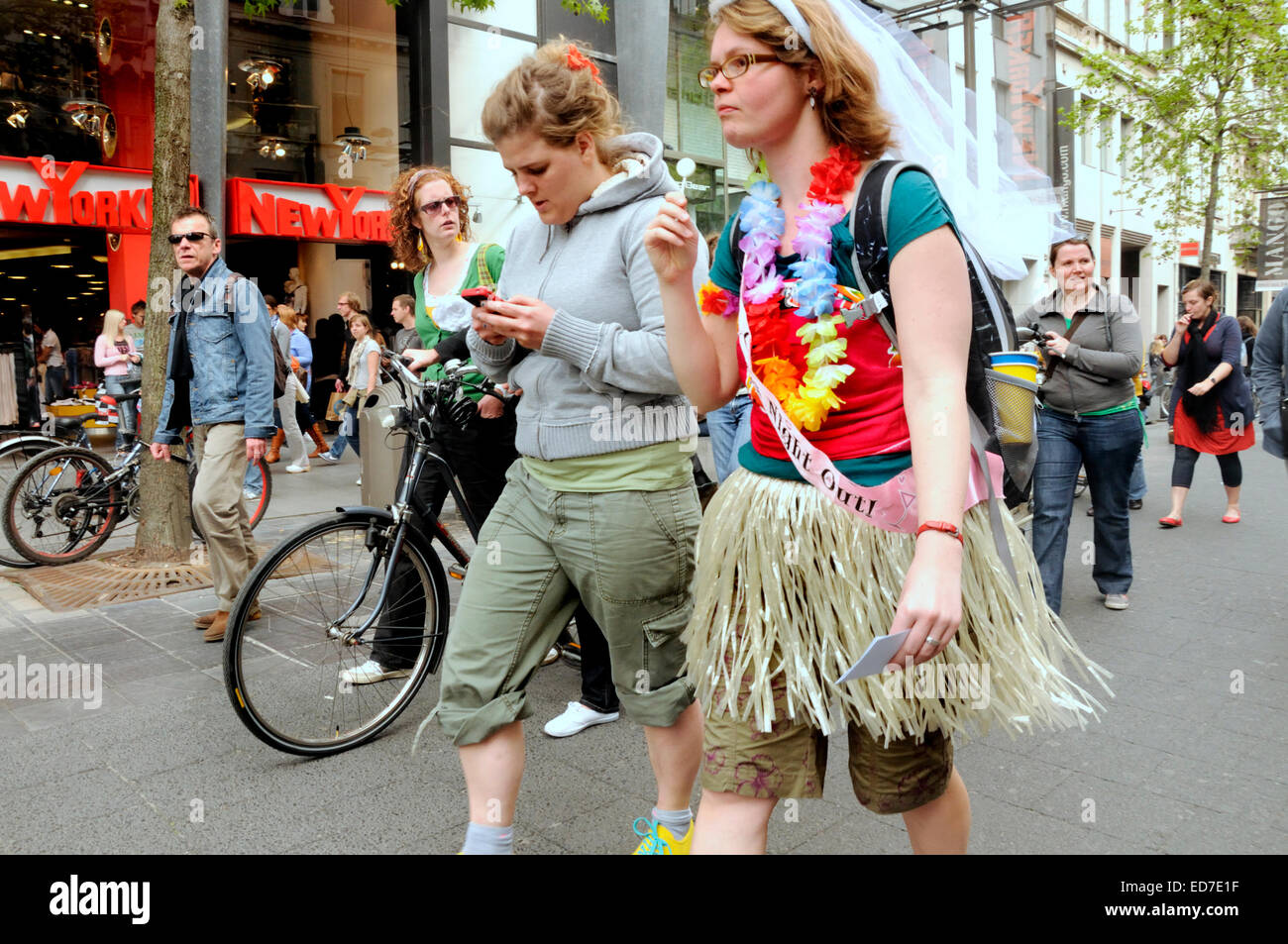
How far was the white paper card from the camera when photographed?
60.1 inches

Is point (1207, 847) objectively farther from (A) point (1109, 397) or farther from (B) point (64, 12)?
(B) point (64, 12)

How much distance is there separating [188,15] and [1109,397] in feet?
18.7

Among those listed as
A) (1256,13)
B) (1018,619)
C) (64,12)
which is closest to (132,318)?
(64,12)

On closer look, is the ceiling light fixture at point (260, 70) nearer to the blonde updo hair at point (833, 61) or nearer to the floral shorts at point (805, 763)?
the blonde updo hair at point (833, 61)

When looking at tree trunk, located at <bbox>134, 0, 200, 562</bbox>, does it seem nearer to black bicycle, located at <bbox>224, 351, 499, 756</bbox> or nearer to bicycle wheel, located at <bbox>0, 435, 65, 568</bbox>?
bicycle wheel, located at <bbox>0, 435, 65, 568</bbox>

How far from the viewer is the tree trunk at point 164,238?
6230mm

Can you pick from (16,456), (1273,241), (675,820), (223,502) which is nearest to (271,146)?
(16,456)

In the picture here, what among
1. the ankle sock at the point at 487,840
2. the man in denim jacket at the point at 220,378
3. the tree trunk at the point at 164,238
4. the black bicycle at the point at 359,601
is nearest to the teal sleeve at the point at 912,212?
the ankle sock at the point at 487,840

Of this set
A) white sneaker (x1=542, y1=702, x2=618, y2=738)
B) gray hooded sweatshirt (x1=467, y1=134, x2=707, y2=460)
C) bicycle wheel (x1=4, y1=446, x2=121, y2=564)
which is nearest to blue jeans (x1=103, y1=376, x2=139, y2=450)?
bicycle wheel (x1=4, y1=446, x2=121, y2=564)

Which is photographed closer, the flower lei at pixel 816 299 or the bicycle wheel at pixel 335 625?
the flower lei at pixel 816 299

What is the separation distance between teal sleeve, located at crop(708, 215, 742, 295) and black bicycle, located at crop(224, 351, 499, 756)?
64.2 inches

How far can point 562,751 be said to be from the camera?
3570 millimetres

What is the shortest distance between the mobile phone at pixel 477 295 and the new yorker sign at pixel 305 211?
11.4m

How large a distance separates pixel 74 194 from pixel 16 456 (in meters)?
6.57
